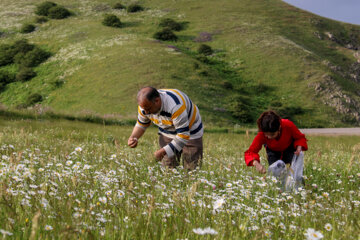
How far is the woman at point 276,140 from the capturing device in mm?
5324

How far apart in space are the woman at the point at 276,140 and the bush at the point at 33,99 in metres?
38.6

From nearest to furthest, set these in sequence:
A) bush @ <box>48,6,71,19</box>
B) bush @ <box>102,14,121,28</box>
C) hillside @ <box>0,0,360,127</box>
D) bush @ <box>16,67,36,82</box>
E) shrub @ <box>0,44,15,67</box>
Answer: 1. hillside @ <box>0,0,360,127</box>
2. bush @ <box>16,67,36,82</box>
3. shrub @ <box>0,44,15,67</box>
4. bush @ <box>102,14,121,28</box>
5. bush @ <box>48,6,71,19</box>

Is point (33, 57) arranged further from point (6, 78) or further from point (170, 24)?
point (170, 24)

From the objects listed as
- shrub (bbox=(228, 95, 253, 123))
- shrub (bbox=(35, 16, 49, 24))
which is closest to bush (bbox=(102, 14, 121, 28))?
shrub (bbox=(35, 16, 49, 24))

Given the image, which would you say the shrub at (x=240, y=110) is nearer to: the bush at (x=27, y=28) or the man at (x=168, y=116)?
the man at (x=168, y=116)

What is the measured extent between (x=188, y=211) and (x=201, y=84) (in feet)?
123

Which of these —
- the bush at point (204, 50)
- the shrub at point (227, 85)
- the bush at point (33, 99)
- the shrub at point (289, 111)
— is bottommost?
the bush at point (33, 99)

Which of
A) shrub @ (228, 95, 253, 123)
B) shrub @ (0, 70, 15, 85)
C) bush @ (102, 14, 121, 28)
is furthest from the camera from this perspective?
bush @ (102, 14, 121, 28)

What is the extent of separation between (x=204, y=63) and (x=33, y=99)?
25.9 metres

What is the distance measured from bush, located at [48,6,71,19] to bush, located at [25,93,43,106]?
33.8 m

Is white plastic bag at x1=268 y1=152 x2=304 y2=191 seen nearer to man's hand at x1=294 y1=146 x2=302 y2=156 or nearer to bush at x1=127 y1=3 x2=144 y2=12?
man's hand at x1=294 y1=146 x2=302 y2=156

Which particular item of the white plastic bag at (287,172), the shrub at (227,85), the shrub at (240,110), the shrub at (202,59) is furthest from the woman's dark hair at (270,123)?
the shrub at (202,59)

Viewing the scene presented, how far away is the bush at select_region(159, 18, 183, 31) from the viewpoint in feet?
211

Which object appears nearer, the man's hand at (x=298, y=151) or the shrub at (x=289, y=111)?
the man's hand at (x=298, y=151)
